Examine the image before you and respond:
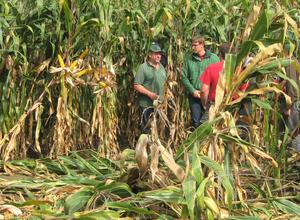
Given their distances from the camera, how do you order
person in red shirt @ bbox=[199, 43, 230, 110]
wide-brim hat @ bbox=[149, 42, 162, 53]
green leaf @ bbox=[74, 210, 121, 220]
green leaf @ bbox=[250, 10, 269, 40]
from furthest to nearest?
1. wide-brim hat @ bbox=[149, 42, 162, 53]
2. person in red shirt @ bbox=[199, 43, 230, 110]
3. green leaf @ bbox=[250, 10, 269, 40]
4. green leaf @ bbox=[74, 210, 121, 220]

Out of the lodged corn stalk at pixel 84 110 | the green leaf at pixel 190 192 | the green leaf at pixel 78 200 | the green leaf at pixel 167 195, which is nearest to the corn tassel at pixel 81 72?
the lodged corn stalk at pixel 84 110

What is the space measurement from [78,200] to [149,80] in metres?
3.87

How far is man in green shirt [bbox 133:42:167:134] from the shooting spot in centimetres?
721

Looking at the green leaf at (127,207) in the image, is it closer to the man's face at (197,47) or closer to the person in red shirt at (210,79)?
the person in red shirt at (210,79)

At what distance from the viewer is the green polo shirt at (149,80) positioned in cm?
723

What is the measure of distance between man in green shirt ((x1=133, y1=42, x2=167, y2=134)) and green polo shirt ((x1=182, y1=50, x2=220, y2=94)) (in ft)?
0.89

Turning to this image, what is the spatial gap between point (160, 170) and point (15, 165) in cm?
201

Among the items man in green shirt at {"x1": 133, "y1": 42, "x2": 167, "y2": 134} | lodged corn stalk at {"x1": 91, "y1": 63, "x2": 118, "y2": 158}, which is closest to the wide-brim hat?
man in green shirt at {"x1": 133, "y1": 42, "x2": 167, "y2": 134}

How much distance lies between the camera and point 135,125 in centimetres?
786

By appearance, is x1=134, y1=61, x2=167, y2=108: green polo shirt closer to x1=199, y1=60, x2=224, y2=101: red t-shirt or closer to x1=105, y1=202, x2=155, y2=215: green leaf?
x1=199, y1=60, x2=224, y2=101: red t-shirt

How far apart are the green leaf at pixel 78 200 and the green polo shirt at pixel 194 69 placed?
12.5 ft

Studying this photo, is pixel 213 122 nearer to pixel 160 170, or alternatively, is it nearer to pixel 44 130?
pixel 160 170

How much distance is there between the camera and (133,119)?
786 centimetres

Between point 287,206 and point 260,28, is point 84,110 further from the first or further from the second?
point 287,206
